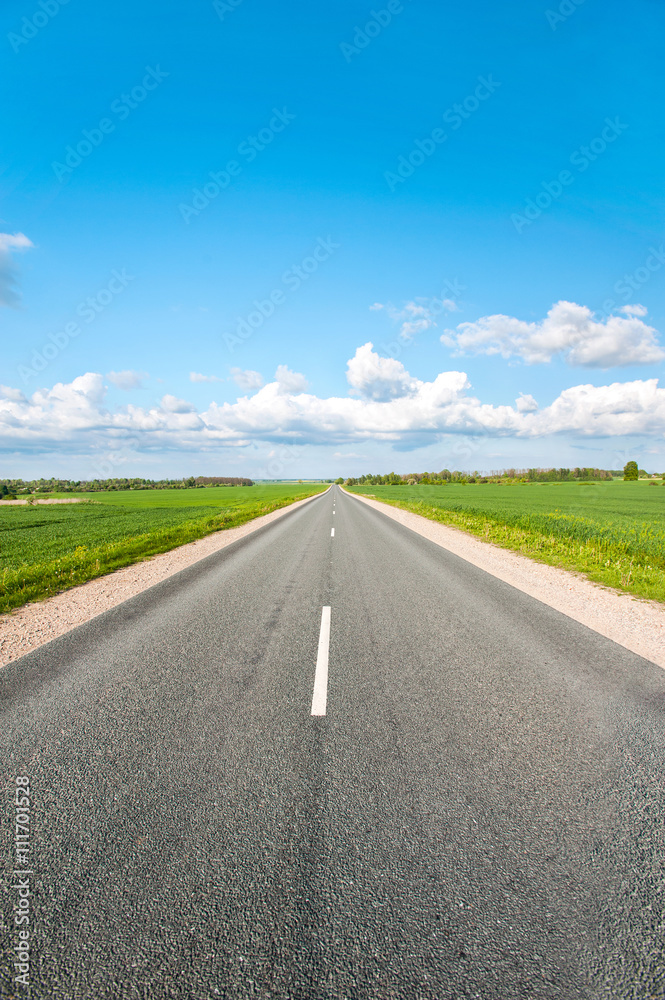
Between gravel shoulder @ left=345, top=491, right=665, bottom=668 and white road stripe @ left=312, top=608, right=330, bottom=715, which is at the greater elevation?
white road stripe @ left=312, top=608, right=330, bottom=715

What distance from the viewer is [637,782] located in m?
2.87

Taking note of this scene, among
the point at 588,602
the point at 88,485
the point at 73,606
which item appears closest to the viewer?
the point at 73,606

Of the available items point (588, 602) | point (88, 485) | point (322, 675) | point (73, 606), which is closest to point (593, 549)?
point (588, 602)

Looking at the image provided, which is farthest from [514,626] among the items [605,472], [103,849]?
[605,472]

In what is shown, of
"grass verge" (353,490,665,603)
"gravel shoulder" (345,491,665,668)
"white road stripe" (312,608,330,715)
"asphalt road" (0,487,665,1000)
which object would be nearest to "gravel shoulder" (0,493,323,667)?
"asphalt road" (0,487,665,1000)

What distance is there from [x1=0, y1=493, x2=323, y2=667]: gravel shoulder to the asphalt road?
26.0 inches

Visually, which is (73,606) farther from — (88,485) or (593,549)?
(88,485)

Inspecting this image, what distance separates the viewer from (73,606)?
695 centimetres

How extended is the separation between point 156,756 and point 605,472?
145m

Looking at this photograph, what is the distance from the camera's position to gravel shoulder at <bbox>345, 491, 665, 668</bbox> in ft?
→ 18.3

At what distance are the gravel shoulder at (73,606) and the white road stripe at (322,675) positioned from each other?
3455 millimetres

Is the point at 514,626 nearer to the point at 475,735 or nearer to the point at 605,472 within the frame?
the point at 475,735

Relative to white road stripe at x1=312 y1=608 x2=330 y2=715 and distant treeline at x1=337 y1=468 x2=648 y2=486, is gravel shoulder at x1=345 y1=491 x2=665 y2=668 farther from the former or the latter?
distant treeline at x1=337 y1=468 x2=648 y2=486

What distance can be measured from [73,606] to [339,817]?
6.15 meters
